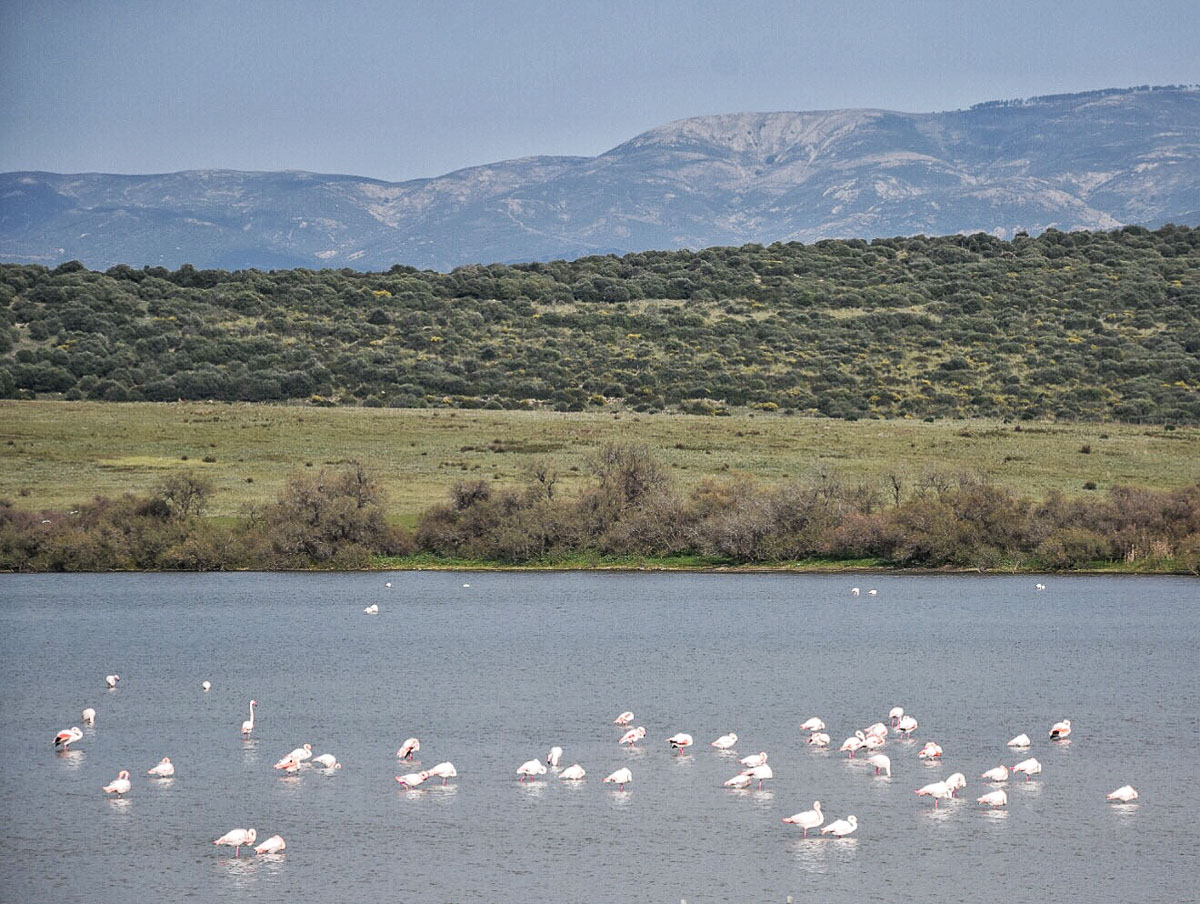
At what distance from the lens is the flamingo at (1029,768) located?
25422 millimetres

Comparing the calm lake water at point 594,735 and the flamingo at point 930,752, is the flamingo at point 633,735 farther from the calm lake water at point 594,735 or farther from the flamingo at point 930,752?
the flamingo at point 930,752

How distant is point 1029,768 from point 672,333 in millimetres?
78689

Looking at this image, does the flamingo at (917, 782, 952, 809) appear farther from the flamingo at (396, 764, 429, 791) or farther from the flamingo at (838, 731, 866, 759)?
the flamingo at (396, 764, 429, 791)

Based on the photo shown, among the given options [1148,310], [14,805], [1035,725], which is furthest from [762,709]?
[1148,310]

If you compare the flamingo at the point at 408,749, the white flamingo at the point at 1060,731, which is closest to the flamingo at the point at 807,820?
the flamingo at the point at 408,749

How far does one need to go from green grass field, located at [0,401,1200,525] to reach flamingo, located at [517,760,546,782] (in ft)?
105

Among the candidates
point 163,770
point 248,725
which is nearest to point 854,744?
point 248,725

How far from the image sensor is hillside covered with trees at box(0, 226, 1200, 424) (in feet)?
294

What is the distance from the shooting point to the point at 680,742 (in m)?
27.2

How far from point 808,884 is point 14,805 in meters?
12.1

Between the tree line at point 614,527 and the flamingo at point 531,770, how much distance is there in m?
27.9

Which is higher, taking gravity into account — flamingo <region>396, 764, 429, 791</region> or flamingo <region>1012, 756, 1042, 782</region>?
flamingo <region>396, 764, 429, 791</region>

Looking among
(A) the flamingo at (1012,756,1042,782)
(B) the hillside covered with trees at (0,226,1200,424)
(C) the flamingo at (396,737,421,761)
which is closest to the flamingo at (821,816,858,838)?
(A) the flamingo at (1012,756,1042,782)

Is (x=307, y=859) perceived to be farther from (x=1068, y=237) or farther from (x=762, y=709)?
(x=1068, y=237)
